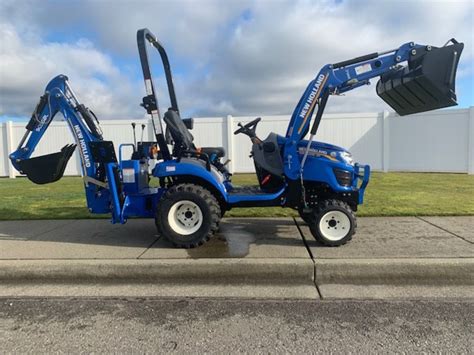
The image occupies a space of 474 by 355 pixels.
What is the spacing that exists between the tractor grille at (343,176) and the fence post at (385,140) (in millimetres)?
12220

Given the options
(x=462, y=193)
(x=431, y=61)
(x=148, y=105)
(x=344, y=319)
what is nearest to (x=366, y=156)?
(x=462, y=193)

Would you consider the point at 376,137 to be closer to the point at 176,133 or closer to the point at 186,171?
the point at 176,133

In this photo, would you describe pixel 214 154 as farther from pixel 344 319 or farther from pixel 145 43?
pixel 344 319

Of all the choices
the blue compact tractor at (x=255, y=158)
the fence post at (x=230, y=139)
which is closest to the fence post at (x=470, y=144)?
the fence post at (x=230, y=139)

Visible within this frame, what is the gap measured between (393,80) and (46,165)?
5.42m

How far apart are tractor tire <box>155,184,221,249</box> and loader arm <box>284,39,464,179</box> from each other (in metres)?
1.24

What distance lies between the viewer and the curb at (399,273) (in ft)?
14.9

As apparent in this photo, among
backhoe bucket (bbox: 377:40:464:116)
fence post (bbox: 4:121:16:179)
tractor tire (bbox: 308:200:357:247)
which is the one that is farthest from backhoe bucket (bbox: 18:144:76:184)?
fence post (bbox: 4:121:16:179)

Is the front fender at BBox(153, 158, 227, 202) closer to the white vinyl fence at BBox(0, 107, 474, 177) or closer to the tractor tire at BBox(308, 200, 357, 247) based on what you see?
the tractor tire at BBox(308, 200, 357, 247)

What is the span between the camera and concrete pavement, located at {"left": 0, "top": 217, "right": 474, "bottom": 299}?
4.44 metres

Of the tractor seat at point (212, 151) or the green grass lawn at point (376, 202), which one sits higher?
the tractor seat at point (212, 151)

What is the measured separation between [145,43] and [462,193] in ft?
27.7

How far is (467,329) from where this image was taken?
11.2 ft

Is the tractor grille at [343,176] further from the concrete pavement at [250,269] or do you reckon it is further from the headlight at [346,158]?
the concrete pavement at [250,269]
